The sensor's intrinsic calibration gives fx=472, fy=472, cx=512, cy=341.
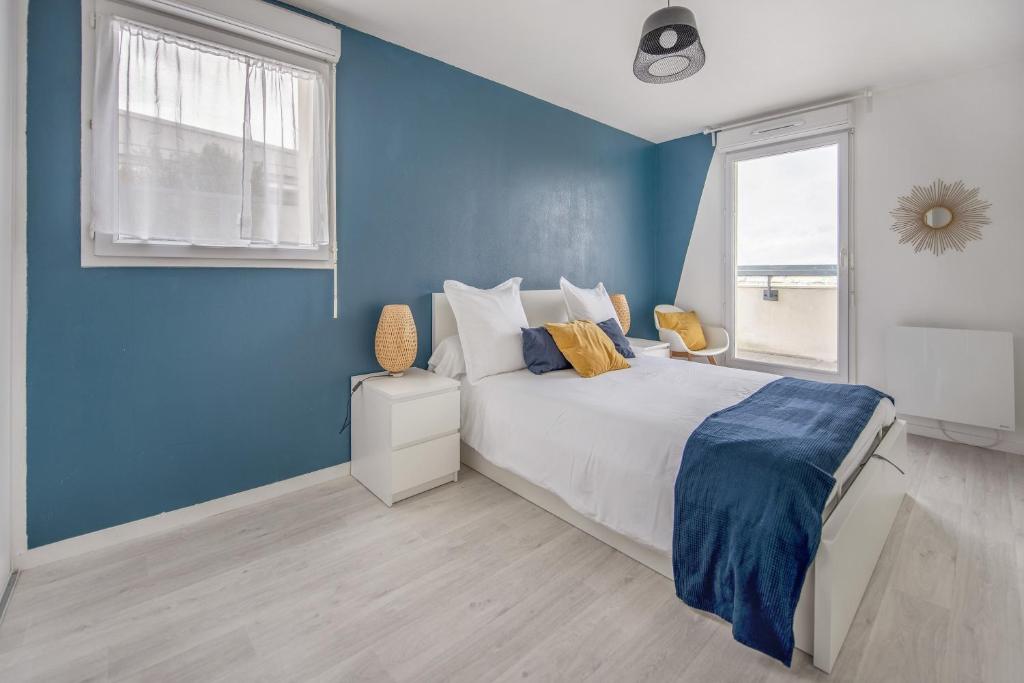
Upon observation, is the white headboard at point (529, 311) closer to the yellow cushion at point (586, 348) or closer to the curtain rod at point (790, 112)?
the yellow cushion at point (586, 348)

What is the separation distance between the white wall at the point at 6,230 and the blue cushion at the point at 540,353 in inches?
90.7

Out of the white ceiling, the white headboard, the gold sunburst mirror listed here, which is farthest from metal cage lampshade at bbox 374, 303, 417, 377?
the gold sunburst mirror

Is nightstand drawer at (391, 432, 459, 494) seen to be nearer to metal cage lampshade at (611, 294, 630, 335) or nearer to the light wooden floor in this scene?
the light wooden floor

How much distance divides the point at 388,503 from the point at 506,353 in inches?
42.2

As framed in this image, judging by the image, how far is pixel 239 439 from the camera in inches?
94.1

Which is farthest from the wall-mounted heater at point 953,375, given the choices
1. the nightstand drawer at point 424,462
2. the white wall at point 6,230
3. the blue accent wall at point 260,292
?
the white wall at point 6,230

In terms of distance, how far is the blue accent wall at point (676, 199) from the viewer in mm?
4639

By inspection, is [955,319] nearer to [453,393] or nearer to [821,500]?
[821,500]

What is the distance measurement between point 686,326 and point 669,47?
278 centimetres

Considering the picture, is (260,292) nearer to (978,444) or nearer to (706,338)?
(706,338)

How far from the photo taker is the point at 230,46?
7.35 ft

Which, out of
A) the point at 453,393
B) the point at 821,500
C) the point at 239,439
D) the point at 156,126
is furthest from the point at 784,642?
the point at 156,126

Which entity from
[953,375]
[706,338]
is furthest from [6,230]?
[953,375]

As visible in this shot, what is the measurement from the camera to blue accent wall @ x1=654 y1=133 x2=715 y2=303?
15.2 ft
